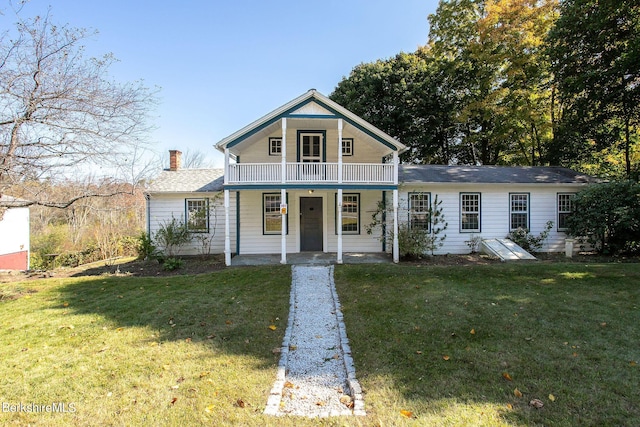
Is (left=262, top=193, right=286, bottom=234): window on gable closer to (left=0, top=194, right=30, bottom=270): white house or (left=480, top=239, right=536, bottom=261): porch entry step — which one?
(left=480, top=239, right=536, bottom=261): porch entry step

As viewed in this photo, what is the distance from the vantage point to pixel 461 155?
24625 millimetres

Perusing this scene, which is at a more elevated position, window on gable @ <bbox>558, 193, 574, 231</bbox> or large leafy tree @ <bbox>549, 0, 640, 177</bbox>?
large leafy tree @ <bbox>549, 0, 640, 177</bbox>

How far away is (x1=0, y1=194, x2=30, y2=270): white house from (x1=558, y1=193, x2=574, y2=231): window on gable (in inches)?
983

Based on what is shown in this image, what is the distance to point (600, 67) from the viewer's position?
13.5 m

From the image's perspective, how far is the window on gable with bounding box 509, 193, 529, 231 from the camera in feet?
43.2

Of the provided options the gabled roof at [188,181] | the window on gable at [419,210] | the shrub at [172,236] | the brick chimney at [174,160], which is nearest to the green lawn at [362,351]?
the shrub at [172,236]

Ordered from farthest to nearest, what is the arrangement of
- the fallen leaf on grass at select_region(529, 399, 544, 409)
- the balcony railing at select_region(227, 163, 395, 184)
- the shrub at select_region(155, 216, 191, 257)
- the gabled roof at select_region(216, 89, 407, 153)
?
the shrub at select_region(155, 216, 191, 257), the balcony railing at select_region(227, 163, 395, 184), the gabled roof at select_region(216, 89, 407, 153), the fallen leaf on grass at select_region(529, 399, 544, 409)

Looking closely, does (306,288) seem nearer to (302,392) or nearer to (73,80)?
(302,392)

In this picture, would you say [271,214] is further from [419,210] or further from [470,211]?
[470,211]

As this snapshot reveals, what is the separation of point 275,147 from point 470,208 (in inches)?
339

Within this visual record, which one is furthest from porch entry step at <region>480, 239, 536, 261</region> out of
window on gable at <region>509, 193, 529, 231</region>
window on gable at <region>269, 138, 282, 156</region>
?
window on gable at <region>269, 138, 282, 156</region>

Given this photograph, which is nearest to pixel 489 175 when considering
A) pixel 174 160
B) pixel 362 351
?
pixel 362 351

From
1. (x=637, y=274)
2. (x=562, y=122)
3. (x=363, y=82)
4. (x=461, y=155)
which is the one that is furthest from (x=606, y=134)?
(x=363, y=82)

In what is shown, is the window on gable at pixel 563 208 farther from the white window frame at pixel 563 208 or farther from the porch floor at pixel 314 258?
the porch floor at pixel 314 258
